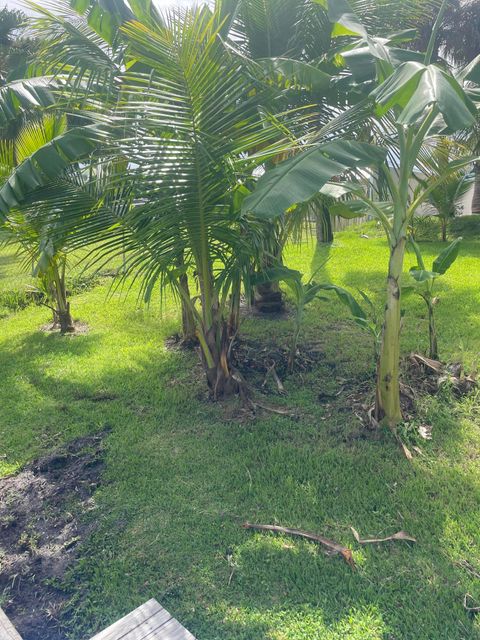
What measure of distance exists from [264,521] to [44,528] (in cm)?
115

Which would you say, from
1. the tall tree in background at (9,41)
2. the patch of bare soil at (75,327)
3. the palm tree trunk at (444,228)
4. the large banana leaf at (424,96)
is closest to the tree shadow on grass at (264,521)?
the large banana leaf at (424,96)

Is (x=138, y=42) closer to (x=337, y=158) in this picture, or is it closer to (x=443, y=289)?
(x=337, y=158)

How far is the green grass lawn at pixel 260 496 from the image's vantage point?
1.99 metres

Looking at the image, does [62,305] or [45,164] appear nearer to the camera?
[45,164]

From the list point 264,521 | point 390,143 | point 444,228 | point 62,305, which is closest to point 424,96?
point 390,143

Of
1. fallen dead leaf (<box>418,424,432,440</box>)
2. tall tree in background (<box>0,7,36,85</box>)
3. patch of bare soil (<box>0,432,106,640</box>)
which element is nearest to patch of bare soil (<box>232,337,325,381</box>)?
fallen dead leaf (<box>418,424,432,440</box>)

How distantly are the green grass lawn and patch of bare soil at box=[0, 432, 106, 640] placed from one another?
87 mm

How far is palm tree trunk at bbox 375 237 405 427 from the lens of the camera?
288 centimetres

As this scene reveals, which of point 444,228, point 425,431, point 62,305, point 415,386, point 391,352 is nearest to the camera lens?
point 391,352

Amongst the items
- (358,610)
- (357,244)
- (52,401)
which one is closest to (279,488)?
(358,610)

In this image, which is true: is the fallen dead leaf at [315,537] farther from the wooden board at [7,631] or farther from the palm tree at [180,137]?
the palm tree at [180,137]

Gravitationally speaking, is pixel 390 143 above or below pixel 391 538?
above

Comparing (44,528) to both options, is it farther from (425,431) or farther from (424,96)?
(424,96)

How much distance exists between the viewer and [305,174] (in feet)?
7.50
